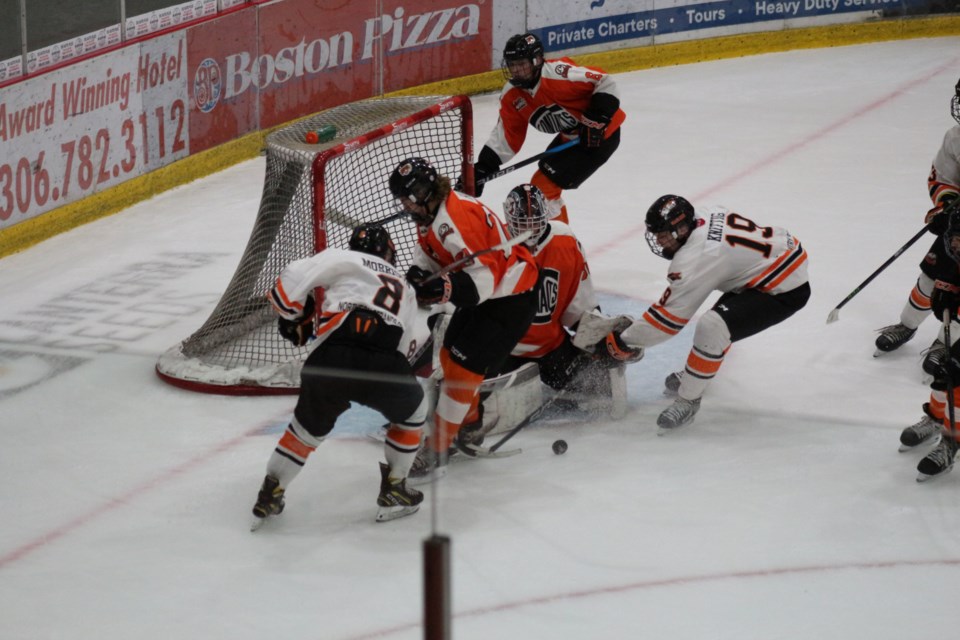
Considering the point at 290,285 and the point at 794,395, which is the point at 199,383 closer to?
the point at 290,285

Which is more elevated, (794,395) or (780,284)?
(780,284)

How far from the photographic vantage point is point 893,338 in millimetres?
5062

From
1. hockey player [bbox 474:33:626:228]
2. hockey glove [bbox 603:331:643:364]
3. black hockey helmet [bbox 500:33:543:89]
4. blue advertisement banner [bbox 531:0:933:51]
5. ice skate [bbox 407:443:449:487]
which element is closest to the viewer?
ice skate [bbox 407:443:449:487]

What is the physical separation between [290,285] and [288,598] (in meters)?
0.79

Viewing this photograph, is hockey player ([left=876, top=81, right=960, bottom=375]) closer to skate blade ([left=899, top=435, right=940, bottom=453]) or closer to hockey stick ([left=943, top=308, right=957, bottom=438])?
skate blade ([left=899, top=435, right=940, bottom=453])

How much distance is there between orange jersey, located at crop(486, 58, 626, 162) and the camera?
17.9ft

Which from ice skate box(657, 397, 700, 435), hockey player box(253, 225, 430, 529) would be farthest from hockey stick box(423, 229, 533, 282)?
ice skate box(657, 397, 700, 435)

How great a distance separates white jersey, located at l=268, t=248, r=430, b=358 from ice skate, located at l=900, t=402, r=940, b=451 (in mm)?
1559

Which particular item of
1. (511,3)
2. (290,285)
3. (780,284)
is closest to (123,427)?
(290,285)

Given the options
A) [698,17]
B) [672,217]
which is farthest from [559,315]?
[698,17]

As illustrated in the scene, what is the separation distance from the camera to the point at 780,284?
4.41 meters

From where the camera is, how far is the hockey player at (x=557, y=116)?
543cm

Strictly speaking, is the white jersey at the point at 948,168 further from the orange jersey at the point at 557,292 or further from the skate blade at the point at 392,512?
the skate blade at the point at 392,512

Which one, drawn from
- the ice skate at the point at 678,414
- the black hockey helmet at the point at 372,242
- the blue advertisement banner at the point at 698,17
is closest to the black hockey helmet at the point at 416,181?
the black hockey helmet at the point at 372,242
